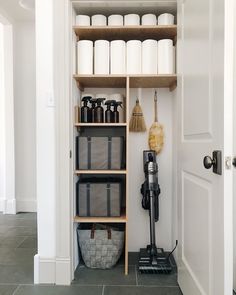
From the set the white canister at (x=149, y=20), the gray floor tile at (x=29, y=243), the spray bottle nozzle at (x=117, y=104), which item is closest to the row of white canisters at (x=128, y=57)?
the white canister at (x=149, y=20)

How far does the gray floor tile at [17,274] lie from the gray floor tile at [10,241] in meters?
0.46

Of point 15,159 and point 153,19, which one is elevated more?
point 153,19

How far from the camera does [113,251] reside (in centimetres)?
224

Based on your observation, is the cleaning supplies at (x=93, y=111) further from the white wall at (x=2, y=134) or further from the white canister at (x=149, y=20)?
the white wall at (x=2, y=134)

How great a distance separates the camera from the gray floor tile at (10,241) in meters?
2.76

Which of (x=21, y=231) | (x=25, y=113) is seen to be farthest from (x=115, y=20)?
(x=21, y=231)

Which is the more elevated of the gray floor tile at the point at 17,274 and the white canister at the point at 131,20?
the white canister at the point at 131,20

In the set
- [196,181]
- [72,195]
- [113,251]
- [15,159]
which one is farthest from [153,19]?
[15,159]

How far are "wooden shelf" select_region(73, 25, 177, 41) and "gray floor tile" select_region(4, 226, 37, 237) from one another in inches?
82.5

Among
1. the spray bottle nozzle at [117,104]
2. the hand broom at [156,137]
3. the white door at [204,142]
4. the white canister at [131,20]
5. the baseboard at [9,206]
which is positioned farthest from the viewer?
the baseboard at [9,206]

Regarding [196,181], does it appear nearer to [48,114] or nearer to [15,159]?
[48,114]

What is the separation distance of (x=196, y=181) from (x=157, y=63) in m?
1.04

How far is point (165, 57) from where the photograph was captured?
2154mm

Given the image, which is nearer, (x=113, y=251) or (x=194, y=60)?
(x=194, y=60)
